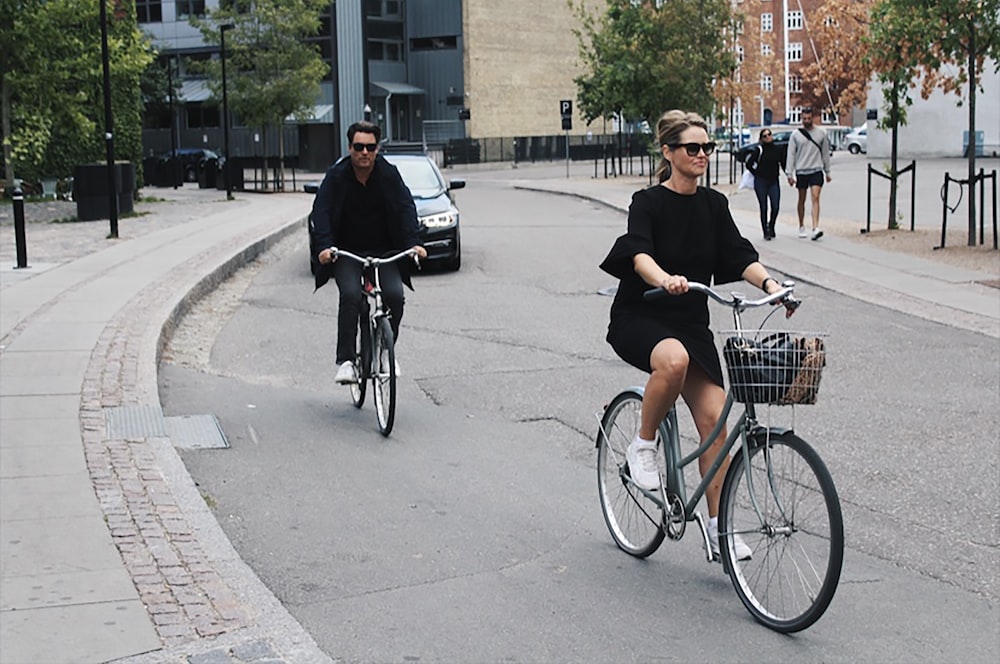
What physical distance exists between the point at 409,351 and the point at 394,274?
2949 mm

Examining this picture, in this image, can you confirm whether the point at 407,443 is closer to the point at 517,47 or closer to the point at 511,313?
the point at 511,313

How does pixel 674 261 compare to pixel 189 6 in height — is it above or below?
below

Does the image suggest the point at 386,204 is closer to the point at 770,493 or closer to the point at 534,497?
the point at 534,497

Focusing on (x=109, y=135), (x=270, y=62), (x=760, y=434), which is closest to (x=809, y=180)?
(x=109, y=135)

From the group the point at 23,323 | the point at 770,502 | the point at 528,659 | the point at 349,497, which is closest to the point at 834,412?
the point at 349,497

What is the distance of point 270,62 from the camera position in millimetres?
46812

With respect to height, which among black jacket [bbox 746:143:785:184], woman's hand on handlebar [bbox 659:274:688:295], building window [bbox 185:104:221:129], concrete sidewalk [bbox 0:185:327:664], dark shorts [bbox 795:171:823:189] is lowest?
concrete sidewalk [bbox 0:185:327:664]

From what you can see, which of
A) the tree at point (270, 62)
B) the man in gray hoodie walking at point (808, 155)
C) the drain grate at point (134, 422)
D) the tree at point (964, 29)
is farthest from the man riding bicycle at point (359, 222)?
the tree at point (270, 62)

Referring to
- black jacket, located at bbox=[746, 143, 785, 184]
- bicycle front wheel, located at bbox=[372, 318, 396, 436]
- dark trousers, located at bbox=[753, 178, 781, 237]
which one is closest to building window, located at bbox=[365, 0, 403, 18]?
dark trousers, located at bbox=[753, 178, 781, 237]

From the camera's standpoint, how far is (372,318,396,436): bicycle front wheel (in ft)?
27.8

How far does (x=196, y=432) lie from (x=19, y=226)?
10.0 m

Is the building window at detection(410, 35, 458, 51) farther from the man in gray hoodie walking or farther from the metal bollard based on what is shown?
the metal bollard

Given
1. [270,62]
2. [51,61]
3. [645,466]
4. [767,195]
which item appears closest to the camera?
[645,466]

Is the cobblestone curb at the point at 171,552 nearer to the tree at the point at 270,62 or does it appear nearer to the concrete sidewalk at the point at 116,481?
the concrete sidewalk at the point at 116,481
